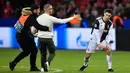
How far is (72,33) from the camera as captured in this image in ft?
86.7

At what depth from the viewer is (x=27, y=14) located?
16734 millimetres

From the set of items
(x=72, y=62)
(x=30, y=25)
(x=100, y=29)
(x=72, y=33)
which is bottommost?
(x=72, y=33)

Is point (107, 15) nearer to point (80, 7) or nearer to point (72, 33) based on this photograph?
point (72, 33)

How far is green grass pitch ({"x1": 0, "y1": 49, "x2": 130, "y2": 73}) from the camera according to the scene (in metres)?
16.9

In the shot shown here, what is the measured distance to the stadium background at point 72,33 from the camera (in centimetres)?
2100

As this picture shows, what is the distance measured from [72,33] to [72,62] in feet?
21.1

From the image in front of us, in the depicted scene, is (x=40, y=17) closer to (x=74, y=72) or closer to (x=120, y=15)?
(x=74, y=72)

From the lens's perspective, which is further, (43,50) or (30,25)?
(30,25)

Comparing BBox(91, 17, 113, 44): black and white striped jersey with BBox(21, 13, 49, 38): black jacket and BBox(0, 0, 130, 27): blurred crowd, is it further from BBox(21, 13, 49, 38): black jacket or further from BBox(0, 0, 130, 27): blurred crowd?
BBox(0, 0, 130, 27): blurred crowd

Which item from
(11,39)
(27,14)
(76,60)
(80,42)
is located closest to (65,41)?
(80,42)

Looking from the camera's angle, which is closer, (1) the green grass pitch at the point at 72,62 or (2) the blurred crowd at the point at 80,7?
(1) the green grass pitch at the point at 72,62

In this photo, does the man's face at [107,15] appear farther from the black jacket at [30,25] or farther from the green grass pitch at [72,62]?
the black jacket at [30,25]

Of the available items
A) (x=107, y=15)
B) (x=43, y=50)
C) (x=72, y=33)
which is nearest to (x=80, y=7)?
(x=72, y=33)

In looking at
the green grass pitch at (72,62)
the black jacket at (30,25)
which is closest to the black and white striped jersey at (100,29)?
the green grass pitch at (72,62)
